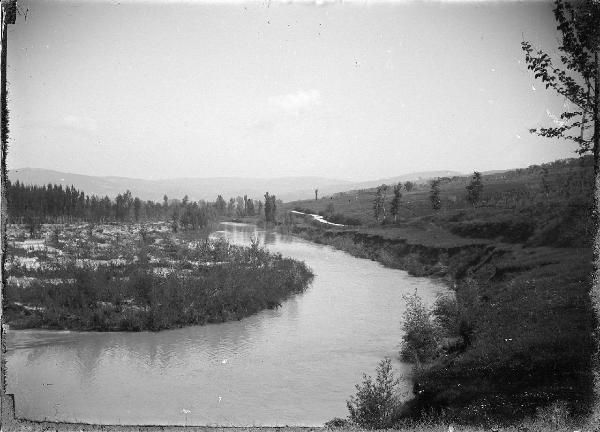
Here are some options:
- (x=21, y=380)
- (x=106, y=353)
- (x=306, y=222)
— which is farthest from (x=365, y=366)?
(x=306, y=222)

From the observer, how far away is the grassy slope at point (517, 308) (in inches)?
508

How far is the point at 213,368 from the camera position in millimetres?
20609

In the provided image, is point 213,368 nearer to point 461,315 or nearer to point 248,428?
point 248,428

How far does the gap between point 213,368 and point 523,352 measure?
43.4 ft

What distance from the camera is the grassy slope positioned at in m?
12.9

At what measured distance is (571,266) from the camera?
2569 cm

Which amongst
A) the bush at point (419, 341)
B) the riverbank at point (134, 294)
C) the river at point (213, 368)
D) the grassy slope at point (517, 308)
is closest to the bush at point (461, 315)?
the grassy slope at point (517, 308)

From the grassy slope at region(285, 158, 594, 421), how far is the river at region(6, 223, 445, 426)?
14.3 ft

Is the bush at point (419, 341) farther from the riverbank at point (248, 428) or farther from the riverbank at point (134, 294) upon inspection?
the riverbank at point (134, 294)

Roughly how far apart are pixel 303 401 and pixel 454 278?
28659 mm

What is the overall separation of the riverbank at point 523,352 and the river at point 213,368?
372cm

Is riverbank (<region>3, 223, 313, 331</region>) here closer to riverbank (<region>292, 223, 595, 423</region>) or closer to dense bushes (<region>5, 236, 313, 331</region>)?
dense bushes (<region>5, 236, 313, 331</region>)

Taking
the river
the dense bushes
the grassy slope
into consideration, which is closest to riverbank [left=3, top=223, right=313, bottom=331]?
the dense bushes

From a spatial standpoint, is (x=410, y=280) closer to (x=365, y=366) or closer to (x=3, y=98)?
(x=365, y=366)
